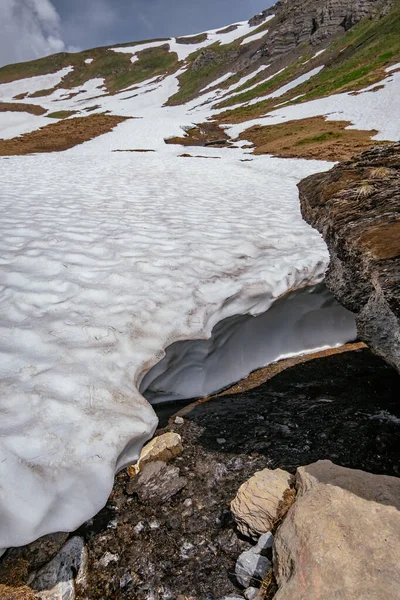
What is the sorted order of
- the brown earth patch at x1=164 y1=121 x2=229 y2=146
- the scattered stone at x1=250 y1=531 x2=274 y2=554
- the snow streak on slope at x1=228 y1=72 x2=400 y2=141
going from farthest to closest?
the brown earth patch at x1=164 y1=121 x2=229 y2=146 → the snow streak on slope at x1=228 y1=72 x2=400 y2=141 → the scattered stone at x1=250 y1=531 x2=274 y2=554

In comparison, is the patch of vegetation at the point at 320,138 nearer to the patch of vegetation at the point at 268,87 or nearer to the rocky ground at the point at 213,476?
the rocky ground at the point at 213,476

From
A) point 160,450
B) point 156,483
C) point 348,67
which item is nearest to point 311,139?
point 160,450

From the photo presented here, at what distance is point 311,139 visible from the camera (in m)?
24.1

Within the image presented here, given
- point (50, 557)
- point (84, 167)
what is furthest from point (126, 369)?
point (84, 167)

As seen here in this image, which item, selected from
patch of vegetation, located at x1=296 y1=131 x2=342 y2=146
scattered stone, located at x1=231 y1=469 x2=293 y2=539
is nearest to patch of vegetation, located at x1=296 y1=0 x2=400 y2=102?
patch of vegetation, located at x1=296 y1=131 x2=342 y2=146

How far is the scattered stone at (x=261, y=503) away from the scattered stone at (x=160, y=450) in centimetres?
82

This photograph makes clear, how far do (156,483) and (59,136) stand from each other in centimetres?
3072

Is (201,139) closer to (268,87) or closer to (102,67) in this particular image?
(268,87)

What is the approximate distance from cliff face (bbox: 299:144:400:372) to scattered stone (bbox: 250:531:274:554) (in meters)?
1.52

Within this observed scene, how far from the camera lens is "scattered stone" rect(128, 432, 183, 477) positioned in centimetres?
327

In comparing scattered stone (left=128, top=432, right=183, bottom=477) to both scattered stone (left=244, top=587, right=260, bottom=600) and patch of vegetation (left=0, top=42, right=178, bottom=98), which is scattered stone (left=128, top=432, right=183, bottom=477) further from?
patch of vegetation (left=0, top=42, right=178, bottom=98)

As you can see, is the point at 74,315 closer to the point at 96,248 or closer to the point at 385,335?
the point at 96,248

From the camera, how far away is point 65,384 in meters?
2.68

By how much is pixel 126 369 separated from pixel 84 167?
13774 mm
